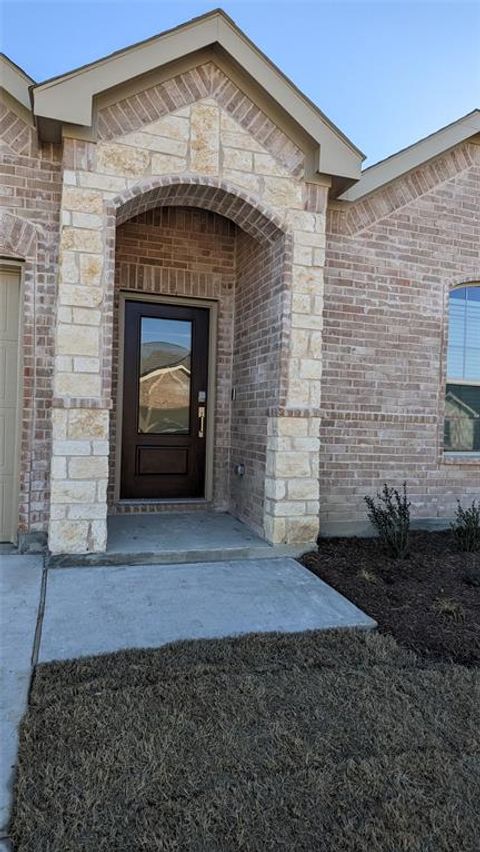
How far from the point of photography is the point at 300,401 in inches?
192

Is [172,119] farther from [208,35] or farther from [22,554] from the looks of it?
[22,554]

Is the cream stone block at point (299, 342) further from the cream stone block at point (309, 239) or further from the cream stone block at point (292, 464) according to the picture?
the cream stone block at point (292, 464)

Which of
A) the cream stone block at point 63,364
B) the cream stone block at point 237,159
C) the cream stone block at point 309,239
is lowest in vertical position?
the cream stone block at point 63,364

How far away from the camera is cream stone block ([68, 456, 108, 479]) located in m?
4.28

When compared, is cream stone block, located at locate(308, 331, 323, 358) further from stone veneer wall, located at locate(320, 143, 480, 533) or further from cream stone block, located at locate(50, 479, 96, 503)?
cream stone block, located at locate(50, 479, 96, 503)

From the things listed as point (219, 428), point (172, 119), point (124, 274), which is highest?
point (172, 119)

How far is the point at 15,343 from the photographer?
4.81m

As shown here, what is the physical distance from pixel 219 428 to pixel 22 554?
2531mm

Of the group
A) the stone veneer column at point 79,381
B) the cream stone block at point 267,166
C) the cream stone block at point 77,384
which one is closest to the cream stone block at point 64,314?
the stone veneer column at point 79,381

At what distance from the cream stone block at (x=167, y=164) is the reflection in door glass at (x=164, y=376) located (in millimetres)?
1801

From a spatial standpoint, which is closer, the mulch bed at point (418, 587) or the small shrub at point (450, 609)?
the mulch bed at point (418, 587)

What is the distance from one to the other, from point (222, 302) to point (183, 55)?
7.98ft

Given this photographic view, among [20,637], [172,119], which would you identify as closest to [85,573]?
[20,637]

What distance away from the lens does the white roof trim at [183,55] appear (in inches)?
158
